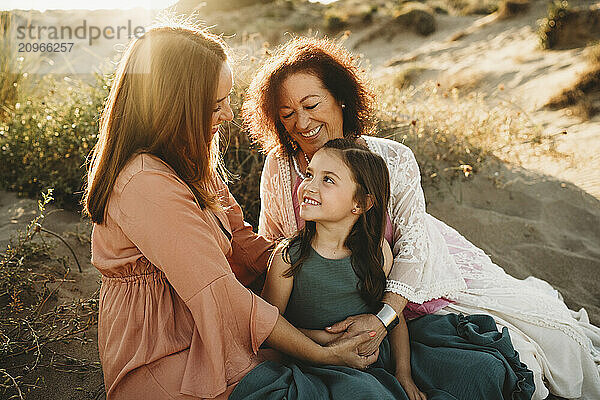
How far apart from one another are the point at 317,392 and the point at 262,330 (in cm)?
31

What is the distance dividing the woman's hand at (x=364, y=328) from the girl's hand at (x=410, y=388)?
0.55 feet

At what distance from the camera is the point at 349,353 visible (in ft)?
7.57

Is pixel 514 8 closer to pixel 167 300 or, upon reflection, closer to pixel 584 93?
pixel 584 93

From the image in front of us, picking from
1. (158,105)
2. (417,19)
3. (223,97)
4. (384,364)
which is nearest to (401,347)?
(384,364)

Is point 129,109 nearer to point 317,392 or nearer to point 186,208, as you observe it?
point 186,208

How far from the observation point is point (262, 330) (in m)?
2.15

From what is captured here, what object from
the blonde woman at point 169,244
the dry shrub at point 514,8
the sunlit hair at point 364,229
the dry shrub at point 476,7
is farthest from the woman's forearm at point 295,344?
the dry shrub at point 476,7

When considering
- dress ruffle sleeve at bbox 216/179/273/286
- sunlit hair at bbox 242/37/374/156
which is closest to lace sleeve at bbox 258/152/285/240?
sunlit hair at bbox 242/37/374/156

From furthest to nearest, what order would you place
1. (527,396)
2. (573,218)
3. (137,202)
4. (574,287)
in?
(573,218), (574,287), (527,396), (137,202)

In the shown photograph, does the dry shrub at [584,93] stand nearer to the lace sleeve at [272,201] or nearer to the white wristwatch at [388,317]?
the lace sleeve at [272,201]

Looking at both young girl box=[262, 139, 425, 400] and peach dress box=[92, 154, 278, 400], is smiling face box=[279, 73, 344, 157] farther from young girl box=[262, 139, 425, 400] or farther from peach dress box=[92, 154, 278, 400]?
peach dress box=[92, 154, 278, 400]

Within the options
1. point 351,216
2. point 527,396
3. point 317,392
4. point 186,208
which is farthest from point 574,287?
point 186,208

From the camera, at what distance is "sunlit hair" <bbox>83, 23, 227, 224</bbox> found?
2.11 metres

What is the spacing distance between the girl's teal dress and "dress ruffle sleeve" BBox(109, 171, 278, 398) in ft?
0.45
